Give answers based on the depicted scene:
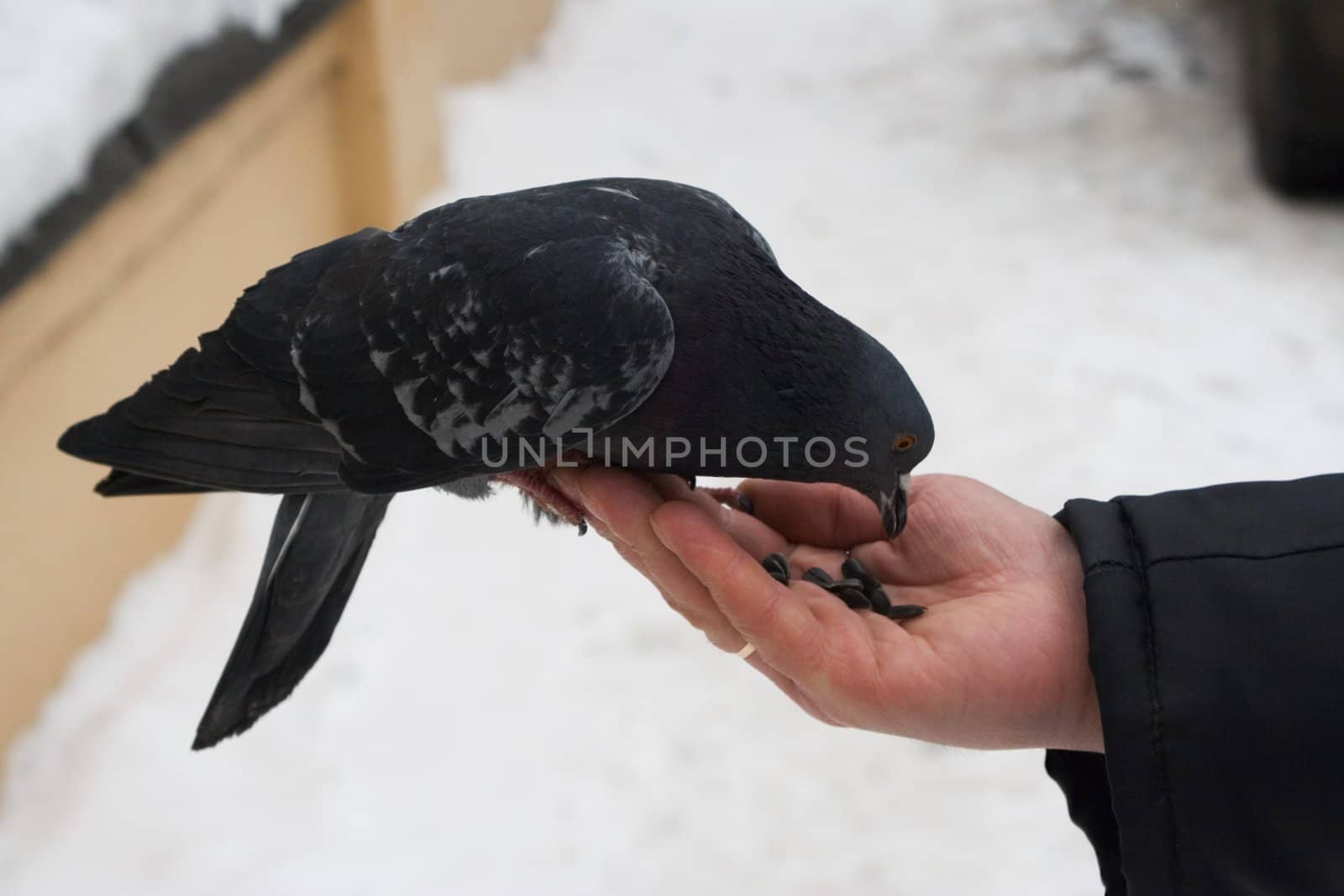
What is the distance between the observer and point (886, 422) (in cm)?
224

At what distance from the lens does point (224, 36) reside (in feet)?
11.0

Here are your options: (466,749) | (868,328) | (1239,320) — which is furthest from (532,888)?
(1239,320)

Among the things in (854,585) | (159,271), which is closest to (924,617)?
(854,585)

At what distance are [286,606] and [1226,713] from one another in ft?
6.17

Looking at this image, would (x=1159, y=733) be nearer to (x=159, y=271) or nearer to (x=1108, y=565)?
(x=1108, y=565)

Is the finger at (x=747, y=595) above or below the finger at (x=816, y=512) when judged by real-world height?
below

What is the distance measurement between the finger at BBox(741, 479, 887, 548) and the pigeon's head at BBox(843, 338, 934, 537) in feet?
1.48

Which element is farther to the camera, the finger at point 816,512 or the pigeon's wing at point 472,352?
the finger at point 816,512

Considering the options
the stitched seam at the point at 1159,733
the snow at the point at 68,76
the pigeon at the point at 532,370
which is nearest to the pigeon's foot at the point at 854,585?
the pigeon at the point at 532,370

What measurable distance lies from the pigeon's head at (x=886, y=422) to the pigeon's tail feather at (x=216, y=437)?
102 cm

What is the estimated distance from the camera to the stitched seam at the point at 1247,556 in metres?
2.02

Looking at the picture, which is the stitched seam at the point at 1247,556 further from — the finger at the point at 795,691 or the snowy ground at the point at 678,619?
the snowy ground at the point at 678,619

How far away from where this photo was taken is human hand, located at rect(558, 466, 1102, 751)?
2.14m

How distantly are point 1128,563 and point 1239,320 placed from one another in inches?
125
